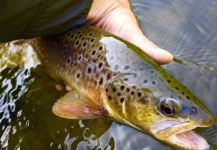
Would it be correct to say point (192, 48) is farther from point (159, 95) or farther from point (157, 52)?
point (159, 95)

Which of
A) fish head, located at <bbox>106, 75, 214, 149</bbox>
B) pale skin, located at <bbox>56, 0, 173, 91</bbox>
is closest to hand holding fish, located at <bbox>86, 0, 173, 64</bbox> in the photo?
pale skin, located at <bbox>56, 0, 173, 91</bbox>

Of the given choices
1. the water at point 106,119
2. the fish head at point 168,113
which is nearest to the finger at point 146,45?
the fish head at point 168,113

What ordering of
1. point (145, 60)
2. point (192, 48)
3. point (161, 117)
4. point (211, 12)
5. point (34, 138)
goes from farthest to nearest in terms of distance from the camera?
1. point (211, 12)
2. point (192, 48)
3. point (34, 138)
4. point (145, 60)
5. point (161, 117)

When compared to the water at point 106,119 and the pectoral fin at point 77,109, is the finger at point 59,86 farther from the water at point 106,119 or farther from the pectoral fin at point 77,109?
the pectoral fin at point 77,109

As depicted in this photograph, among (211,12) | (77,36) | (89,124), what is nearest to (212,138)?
(89,124)

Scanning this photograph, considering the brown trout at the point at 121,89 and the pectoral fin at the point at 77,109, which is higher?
the brown trout at the point at 121,89

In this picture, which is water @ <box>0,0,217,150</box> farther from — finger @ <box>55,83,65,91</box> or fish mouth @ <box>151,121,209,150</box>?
fish mouth @ <box>151,121,209,150</box>

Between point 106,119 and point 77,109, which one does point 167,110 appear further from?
point 106,119

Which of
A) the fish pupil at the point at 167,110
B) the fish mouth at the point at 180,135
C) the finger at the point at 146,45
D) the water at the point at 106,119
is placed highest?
the finger at the point at 146,45
